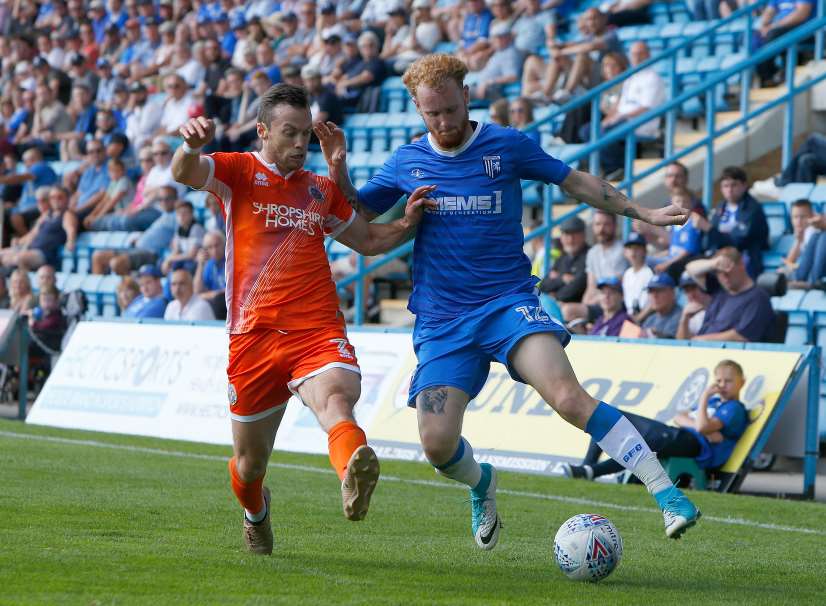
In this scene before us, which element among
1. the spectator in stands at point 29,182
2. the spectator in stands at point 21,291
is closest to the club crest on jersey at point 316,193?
the spectator in stands at point 21,291

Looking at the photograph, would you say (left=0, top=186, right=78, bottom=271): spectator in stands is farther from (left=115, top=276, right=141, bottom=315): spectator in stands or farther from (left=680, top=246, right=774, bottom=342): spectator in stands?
(left=680, top=246, right=774, bottom=342): spectator in stands

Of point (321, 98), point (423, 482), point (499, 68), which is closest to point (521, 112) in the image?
point (499, 68)

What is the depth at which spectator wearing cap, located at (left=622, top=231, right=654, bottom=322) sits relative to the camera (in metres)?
13.8

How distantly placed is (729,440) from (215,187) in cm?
A: 550

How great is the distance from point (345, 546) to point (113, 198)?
52.0 feet

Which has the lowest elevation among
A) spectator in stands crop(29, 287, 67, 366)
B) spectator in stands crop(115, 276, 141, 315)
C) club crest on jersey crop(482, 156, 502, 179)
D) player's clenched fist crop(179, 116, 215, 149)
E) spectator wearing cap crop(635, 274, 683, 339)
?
spectator in stands crop(29, 287, 67, 366)

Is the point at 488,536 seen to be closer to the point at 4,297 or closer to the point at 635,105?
the point at 635,105

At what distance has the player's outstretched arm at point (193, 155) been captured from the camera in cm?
637

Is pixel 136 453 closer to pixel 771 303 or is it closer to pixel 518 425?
pixel 518 425

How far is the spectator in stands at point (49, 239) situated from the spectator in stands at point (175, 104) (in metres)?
1.94

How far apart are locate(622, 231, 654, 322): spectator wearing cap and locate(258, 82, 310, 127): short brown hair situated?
297 inches

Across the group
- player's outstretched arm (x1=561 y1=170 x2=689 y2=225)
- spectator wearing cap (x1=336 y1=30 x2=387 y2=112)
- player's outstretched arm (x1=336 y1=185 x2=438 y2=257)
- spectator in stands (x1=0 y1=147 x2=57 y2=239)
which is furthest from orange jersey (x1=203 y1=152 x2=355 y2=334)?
spectator in stands (x1=0 y1=147 x2=57 y2=239)

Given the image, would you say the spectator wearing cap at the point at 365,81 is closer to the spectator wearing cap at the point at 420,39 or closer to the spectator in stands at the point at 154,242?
the spectator wearing cap at the point at 420,39

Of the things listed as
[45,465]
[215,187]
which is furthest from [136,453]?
[215,187]
